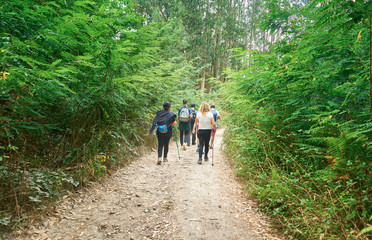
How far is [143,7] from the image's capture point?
1858cm

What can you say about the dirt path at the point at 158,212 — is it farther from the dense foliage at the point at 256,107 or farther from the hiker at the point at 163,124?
the hiker at the point at 163,124

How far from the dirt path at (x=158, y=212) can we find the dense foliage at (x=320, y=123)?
0.63 meters

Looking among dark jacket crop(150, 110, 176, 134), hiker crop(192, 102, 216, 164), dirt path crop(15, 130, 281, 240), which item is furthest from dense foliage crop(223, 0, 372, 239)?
dark jacket crop(150, 110, 176, 134)

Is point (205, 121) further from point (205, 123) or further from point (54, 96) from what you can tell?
point (54, 96)

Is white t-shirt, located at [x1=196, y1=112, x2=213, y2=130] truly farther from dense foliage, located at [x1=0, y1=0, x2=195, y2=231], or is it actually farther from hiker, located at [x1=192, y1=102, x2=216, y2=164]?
dense foliage, located at [x1=0, y1=0, x2=195, y2=231]

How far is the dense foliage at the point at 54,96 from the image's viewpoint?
3.26 meters

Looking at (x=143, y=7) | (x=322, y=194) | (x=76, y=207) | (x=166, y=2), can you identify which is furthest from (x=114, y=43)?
(x=166, y=2)

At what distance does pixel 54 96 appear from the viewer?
4270 mm

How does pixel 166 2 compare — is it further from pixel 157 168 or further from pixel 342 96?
pixel 342 96

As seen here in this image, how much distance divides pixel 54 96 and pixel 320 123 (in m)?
5.32

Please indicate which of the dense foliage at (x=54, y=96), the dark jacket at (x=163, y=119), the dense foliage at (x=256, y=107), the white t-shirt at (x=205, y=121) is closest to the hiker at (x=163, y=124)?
the dark jacket at (x=163, y=119)

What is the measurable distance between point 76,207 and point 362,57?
5.96 metres

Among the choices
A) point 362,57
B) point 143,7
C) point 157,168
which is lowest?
point 157,168

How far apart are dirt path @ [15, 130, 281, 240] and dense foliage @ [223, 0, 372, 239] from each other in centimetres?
63
